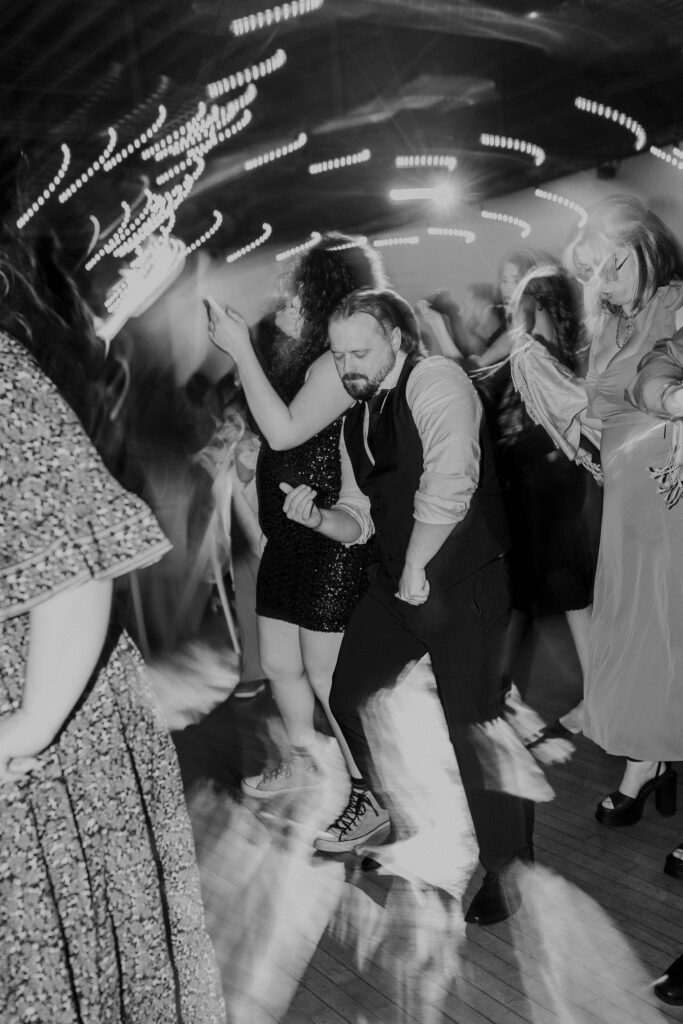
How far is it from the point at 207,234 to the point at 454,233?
0.65 m

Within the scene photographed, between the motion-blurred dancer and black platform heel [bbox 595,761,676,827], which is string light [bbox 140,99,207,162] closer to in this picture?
the motion-blurred dancer

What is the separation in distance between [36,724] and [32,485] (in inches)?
7.8

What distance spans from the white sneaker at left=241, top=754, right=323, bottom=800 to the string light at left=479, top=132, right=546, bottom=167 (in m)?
1.76

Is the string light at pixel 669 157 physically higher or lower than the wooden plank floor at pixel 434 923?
higher

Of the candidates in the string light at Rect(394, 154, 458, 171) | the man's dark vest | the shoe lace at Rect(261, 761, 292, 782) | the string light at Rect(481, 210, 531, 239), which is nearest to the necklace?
the man's dark vest

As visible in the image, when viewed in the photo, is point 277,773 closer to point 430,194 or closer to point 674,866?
point 674,866

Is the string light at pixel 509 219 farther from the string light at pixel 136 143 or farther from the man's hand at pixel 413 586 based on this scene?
the man's hand at pixel 413 586

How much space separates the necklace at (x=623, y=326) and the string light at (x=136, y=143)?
1343mm

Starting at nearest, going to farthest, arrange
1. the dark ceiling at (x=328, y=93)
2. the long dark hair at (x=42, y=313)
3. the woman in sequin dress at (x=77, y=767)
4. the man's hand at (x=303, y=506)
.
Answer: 1. the woman in sequin dress at (x=77, y=767)
2. the long dark hair at (x=42, y=313)
3. the man's hand at (x=303, y=506)
4. the dark ceiling at (x=328, y=93)

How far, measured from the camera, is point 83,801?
0.90m

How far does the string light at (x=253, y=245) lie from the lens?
2.46m

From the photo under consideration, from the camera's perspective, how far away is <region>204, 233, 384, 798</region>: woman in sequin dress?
2.10 m

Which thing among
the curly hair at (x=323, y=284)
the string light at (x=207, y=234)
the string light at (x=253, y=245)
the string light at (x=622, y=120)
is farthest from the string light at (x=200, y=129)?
the string light at (x=622, y=120)

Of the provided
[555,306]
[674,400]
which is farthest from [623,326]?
[674,400]
